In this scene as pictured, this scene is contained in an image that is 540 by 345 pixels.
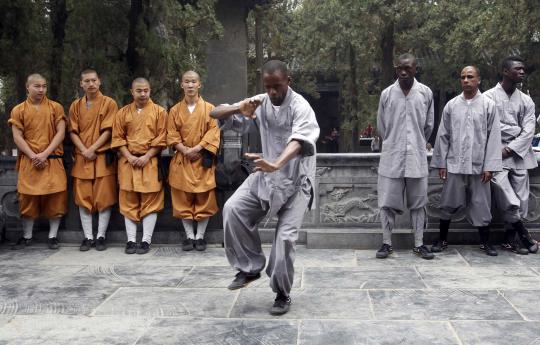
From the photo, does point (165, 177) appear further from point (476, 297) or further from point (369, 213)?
point (476, 297)

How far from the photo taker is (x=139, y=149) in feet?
22.9

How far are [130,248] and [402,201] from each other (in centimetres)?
290

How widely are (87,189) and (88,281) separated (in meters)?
1.74

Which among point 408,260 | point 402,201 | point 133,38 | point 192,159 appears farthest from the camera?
point 133,38

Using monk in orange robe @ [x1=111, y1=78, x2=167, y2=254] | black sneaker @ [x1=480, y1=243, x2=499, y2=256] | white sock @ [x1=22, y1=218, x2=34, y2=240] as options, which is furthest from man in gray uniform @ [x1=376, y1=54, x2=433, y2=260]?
white sock @ [x1=22, y1=218, x2=34, y2=240]

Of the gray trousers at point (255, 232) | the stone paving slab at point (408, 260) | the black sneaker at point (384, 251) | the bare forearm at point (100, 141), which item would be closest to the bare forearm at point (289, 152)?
the gray trousers at point (255, 232)

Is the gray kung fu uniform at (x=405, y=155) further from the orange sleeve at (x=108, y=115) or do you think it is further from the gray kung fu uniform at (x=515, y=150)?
the orange sleeve at (x=108, y=115)

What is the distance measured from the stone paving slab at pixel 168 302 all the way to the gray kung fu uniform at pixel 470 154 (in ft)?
9.00

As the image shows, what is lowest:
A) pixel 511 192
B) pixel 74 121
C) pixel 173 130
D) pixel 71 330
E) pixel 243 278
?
pixel 71 330

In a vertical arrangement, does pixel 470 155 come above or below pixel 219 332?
above

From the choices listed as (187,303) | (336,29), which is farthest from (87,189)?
(336,29)

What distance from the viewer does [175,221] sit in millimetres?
7523

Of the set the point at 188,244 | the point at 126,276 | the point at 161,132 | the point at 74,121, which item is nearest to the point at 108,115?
the point at 74,121

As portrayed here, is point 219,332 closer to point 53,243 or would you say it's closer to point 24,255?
point 24,255
